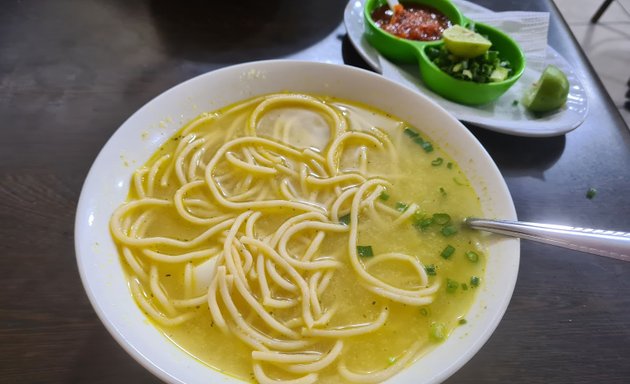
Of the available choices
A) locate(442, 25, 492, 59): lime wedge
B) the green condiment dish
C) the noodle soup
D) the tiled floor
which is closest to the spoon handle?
the noodle soup

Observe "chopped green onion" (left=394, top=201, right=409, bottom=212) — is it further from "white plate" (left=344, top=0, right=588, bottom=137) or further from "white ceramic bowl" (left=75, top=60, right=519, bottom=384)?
"white plate" (left=344, top=0, right=588, bottom=137)

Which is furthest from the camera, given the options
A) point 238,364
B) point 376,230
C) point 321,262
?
point 376,230

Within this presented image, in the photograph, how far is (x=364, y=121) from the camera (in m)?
2.29

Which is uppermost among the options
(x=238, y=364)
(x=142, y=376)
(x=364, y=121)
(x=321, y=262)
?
(x=364, y=121)

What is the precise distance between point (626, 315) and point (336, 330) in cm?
127

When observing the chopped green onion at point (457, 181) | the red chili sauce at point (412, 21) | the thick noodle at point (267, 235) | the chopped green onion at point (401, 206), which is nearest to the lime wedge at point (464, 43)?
the red chili sauce at point (412, 21)

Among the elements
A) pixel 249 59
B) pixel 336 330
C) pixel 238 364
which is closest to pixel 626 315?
pixel 336 330

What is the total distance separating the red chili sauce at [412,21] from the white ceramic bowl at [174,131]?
972 mm

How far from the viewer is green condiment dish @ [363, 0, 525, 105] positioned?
8.81 feet

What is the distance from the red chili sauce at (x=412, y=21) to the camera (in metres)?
3.03

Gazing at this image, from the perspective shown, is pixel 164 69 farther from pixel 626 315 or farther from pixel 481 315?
pixel 626 315

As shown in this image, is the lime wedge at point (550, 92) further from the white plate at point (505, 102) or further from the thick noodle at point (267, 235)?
the thick noodle at point (267, 235)

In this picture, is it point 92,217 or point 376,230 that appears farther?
point 376,230

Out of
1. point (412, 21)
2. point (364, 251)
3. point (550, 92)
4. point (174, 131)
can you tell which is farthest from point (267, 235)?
point (412, 21)
